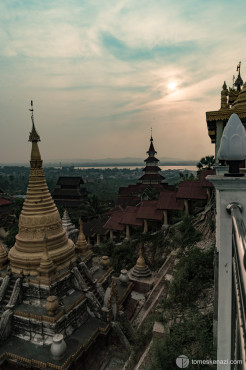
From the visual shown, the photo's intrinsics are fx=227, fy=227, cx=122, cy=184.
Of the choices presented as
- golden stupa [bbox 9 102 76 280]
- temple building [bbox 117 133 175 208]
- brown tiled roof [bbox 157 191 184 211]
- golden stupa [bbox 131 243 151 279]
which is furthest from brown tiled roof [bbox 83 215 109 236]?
golden stupa [bbox 9 102 76 280]

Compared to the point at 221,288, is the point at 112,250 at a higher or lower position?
lower

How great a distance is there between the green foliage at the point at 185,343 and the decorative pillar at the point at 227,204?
422 centimetres

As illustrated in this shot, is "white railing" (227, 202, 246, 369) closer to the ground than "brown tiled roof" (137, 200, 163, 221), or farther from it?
farther from it

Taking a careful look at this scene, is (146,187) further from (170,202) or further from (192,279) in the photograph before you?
(192,279)

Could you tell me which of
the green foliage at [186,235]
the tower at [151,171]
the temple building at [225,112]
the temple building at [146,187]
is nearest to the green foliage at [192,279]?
the green foliage at [186,235]

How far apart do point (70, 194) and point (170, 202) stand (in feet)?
86.2

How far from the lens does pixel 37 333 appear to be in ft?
35.0

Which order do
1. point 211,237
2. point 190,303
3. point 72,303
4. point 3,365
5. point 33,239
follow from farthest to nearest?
point 211,237 < point 33,239 < point 72,303 < point 190,303 < point 3,365

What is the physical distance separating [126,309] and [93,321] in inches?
110

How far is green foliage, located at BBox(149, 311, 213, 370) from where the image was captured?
717 centimetres

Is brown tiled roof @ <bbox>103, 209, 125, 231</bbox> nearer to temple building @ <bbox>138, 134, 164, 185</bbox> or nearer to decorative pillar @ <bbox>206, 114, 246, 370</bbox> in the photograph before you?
temple building @ <bbox>138, 134, 164, 185</bbox>

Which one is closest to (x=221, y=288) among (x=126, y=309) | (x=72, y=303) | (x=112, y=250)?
(x=72, y=303)

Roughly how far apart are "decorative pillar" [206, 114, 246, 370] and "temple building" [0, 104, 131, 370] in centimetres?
847

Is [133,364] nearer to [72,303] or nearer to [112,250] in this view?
[72,303]
